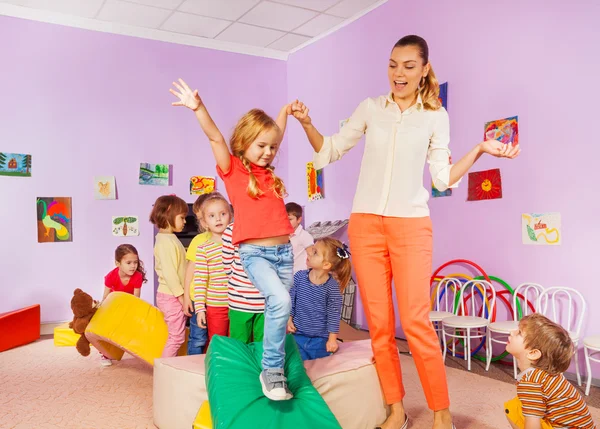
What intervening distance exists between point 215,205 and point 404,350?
2.10 meters

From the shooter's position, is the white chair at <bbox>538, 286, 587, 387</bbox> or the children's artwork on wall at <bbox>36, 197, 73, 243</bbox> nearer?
the white chair at <bbox>538, 286, 587, 387</bbox>

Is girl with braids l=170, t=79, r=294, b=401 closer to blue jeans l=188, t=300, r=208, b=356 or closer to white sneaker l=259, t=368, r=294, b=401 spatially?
white sneaker l=259, t=368, r=294, b=401

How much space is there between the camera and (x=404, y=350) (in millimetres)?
4164

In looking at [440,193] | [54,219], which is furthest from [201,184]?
[440,193]

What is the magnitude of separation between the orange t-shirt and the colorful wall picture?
2.23 meters

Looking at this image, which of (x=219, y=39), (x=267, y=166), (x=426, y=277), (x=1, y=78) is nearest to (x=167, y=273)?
(x=267, y=166)

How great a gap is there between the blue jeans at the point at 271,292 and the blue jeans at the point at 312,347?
84 centimetres

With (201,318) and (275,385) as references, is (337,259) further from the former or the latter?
(275,385)

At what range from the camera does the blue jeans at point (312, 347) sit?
284 cm

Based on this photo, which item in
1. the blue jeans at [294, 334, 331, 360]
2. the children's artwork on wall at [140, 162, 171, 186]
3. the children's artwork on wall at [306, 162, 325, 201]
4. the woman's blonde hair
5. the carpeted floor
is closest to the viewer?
the woman's blonde hair

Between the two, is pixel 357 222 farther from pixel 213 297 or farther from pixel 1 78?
pixel 1 78

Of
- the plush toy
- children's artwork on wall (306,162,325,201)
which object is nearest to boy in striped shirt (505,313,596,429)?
the plush toy

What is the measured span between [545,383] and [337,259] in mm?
1265

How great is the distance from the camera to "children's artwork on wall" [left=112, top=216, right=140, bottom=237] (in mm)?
5242
